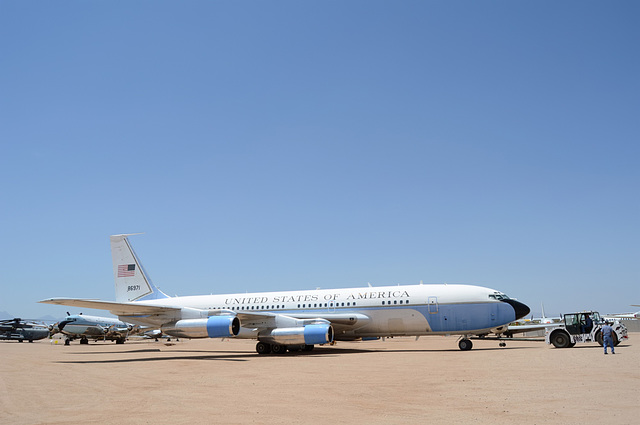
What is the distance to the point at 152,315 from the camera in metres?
29.6

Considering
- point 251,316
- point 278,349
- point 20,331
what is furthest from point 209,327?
point 20,331

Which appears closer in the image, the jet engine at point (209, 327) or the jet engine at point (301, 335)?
the jet engine at point (209, 327)

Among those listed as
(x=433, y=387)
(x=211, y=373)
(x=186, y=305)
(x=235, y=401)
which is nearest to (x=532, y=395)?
(x=433, y=387)

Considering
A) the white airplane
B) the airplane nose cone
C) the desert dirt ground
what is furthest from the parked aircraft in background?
the airplane nose cone

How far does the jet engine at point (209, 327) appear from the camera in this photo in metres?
25.2

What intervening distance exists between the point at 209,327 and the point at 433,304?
39.2 feet

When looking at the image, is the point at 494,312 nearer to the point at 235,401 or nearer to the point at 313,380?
the point at 313,380

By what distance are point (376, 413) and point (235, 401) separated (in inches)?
123

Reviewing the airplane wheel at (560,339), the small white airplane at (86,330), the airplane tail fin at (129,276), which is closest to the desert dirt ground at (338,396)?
the airplane wheel at (560,339)

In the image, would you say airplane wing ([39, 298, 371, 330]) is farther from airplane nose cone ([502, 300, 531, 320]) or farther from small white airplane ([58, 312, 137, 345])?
small white airplane ([58, 312, 137, 345])

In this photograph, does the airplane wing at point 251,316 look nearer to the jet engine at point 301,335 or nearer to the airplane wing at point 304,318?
the airplane wing at point 304,318

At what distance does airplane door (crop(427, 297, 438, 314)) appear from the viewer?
2781 centimetres

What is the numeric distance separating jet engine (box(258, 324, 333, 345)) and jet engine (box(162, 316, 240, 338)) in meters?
2.03

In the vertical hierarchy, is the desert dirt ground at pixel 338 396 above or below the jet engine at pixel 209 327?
below
